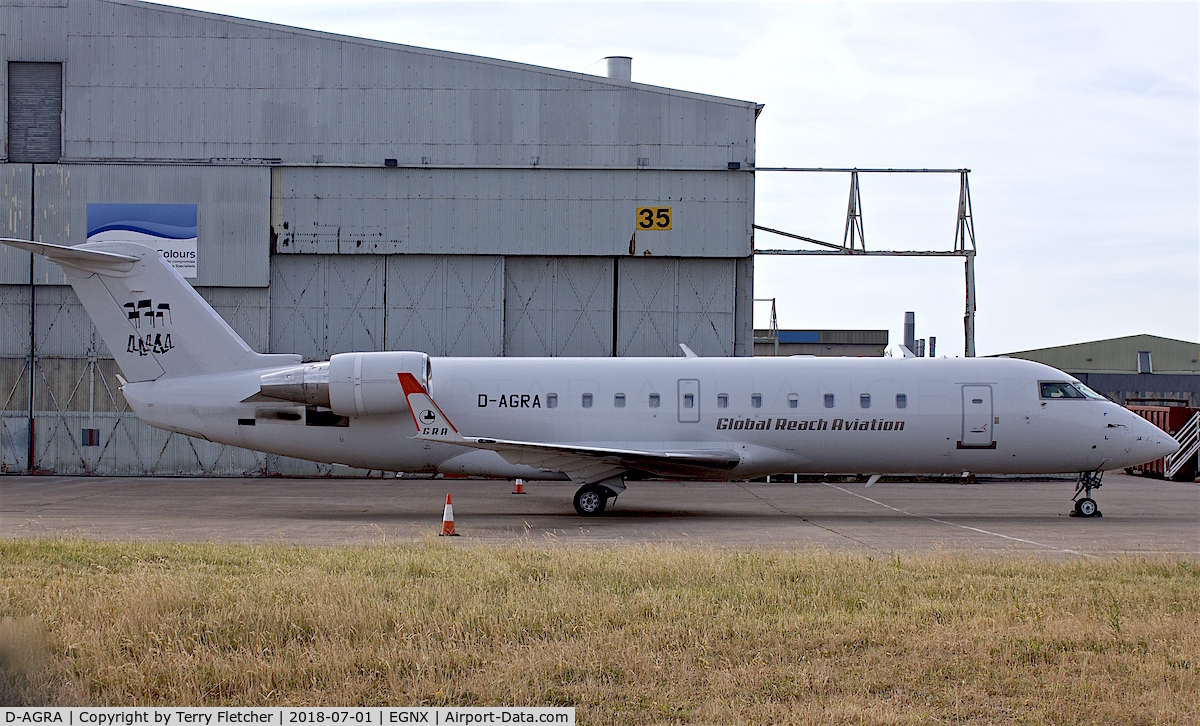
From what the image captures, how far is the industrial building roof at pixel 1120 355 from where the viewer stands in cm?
7144

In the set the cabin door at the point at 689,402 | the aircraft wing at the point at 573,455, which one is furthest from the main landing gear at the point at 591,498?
the cabin door at the point at 689,402

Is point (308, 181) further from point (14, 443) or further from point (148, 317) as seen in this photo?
point (14, 443)

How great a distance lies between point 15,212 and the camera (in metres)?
29.0

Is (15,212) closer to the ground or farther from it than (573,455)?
farther from it

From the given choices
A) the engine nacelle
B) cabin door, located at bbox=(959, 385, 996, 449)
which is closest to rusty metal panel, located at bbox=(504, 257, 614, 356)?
the engine nacelle

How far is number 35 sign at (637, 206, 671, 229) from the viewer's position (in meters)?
29.1

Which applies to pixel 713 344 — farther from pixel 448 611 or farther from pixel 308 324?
pixel 448 611

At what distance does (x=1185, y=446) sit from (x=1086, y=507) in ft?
45.7

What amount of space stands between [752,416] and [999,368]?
5.08 m

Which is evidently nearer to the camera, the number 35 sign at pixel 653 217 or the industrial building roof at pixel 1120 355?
the number 35 sign at pixel 653 217

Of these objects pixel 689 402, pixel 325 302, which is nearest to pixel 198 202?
pixel 325 302

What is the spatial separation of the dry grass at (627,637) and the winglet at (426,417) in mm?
6259

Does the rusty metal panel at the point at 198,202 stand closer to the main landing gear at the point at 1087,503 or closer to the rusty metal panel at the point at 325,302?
the rusty metal panel at the point at 325,302

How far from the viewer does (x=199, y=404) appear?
20.2 m
